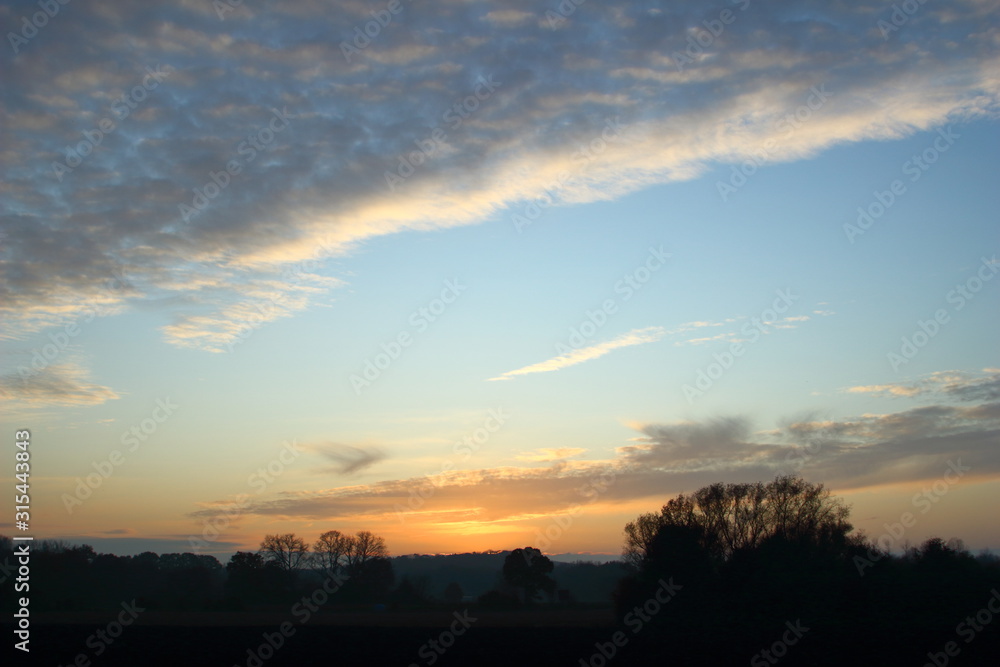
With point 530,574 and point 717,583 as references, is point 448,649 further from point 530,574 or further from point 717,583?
point 530,574

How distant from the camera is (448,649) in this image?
132ft

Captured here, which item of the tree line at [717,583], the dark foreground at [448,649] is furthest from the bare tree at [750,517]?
the dark foreground at [448,649]

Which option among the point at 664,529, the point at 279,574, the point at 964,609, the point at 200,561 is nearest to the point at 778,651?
the point at 964,609

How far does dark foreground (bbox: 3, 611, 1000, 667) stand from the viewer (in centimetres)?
3472

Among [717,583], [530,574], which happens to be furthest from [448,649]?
[530,574]

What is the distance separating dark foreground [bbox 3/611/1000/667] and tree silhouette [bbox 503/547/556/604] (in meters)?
55.2

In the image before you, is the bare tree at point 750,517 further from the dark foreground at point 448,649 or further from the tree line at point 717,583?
the dark foreground at point 448,649

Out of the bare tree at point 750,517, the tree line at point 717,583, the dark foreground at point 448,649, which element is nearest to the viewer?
the dark foreground at point 448,649

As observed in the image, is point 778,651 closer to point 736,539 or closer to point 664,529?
point 664,529

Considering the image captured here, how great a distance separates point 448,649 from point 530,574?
6872 cm

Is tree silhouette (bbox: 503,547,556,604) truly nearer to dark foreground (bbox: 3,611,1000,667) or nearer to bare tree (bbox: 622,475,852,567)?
bare tree (bbox: 622,475,852,567)

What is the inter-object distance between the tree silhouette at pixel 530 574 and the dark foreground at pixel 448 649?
55.2 m

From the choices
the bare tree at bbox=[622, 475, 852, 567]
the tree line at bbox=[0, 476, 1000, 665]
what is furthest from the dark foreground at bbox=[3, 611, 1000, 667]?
the bare tree at bbox=[622, 475, 852, 567]

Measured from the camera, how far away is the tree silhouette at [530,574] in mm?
Answer: 105875
